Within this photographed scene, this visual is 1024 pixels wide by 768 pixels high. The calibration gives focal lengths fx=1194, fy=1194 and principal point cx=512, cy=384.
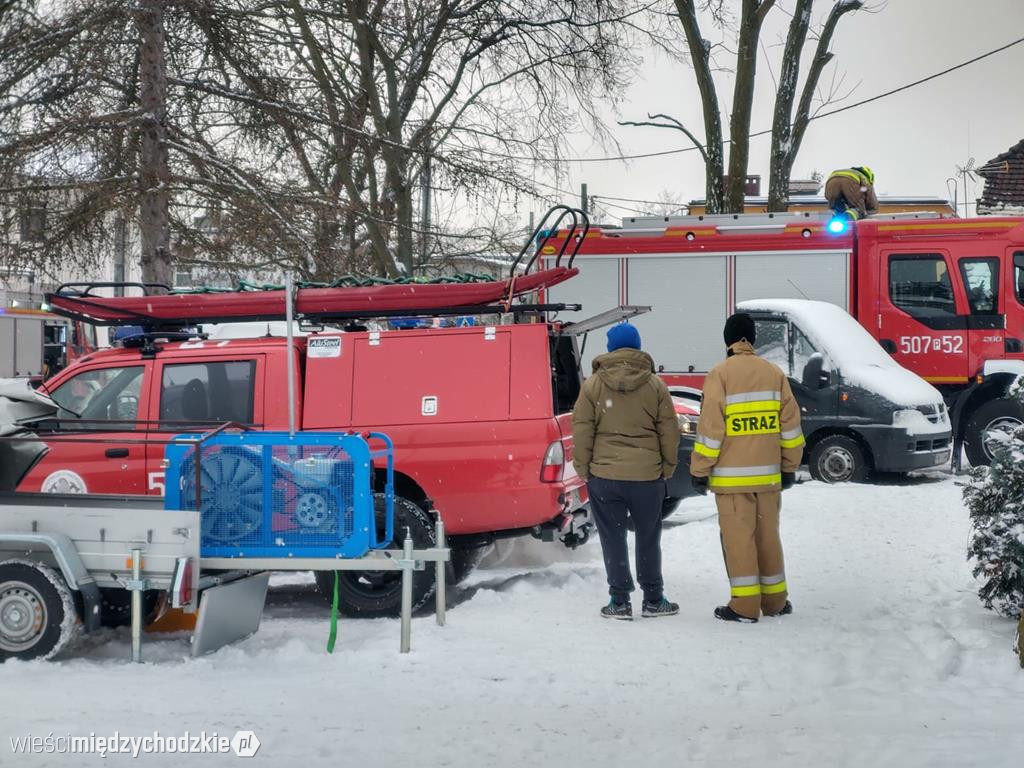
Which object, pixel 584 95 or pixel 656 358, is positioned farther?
pixel 584 95

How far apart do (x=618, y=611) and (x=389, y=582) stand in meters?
1.50

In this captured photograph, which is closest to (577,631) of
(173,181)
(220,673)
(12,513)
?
(220,673)

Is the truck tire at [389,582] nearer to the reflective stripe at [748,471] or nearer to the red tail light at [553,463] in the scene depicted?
the red tail light at [553,463]

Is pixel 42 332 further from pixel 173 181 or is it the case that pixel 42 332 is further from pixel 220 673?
pixel 220 673

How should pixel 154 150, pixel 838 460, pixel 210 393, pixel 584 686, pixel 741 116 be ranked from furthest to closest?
pixel 741 116 → pixel 838 460 → pixel 154 150 → pixel 210 393 → pixel 584 686

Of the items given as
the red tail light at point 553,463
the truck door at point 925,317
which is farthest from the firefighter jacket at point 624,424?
the truck door at point 925,317

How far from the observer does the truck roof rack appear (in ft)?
26.2

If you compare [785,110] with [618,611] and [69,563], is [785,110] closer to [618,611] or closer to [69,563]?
[618,611]

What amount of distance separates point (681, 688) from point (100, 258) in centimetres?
898

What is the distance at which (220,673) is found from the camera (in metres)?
6.14

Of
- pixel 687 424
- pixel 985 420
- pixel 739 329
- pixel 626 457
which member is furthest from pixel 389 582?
pixel 985 420

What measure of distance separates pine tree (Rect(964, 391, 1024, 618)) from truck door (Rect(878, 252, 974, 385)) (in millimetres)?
7779

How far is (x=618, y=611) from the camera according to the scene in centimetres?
739

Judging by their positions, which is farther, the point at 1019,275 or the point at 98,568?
the point at 1019,275
